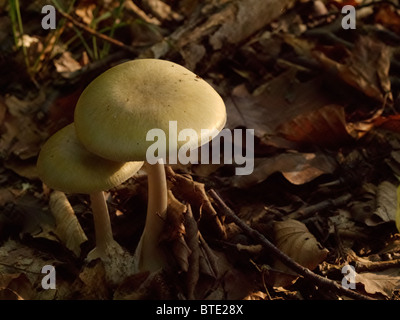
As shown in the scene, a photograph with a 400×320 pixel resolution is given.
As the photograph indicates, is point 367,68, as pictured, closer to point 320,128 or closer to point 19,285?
point 320,128

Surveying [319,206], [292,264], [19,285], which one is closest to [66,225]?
[19,285]

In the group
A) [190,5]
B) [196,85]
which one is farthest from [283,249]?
[190,5]

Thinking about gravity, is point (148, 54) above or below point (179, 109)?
below

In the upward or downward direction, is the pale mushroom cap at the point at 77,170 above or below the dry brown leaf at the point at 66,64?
above

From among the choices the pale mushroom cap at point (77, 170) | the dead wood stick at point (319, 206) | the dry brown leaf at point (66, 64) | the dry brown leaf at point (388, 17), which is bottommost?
the dead wood stick at point (319, 206)

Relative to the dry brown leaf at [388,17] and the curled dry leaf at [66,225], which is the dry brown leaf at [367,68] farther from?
the curled dry leaf at [66,225]

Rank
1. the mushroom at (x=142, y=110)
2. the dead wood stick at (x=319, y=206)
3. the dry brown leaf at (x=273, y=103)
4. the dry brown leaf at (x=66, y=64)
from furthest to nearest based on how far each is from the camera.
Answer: the dry brown leaf at (x=66, y=64) < the dry brown leaf at (x=273, y=103) < the dead wood stick at (x=319, y=206) < the mushroom at (x=142, y=110)

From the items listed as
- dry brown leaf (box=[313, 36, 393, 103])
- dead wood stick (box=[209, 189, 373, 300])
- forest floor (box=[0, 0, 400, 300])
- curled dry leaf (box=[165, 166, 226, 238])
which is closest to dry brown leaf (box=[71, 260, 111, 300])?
forest floor (box=[0, 0, 400, 300])

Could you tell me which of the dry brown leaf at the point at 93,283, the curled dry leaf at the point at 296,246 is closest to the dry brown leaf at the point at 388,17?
the curled dry leaf at the point at 296,246

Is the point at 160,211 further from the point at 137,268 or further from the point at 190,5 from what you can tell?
the point at 190,5
